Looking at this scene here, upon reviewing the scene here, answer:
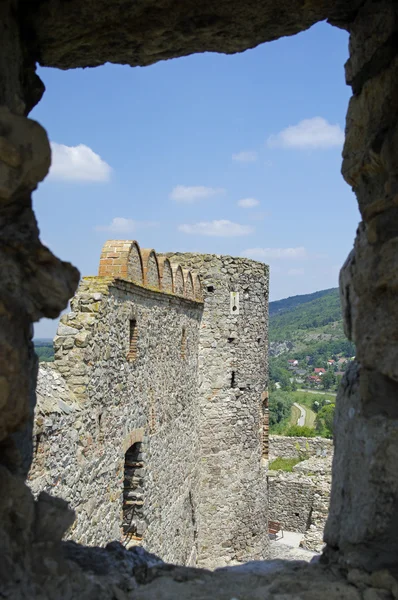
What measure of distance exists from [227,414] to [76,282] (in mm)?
9389

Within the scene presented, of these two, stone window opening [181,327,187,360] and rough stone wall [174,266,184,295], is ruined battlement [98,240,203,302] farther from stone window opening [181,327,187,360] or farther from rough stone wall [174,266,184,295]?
stone window opening [181,327,187,360]

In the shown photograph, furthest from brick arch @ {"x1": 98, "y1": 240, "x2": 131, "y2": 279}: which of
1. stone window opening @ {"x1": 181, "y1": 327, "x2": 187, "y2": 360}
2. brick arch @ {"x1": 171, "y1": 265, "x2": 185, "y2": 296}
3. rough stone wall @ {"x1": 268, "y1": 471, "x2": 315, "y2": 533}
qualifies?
rough stone wall @ {"x1": 268, "y1": 471, "x2": 315, "y2": 533}

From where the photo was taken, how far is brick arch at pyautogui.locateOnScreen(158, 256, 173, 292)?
871 centimetres

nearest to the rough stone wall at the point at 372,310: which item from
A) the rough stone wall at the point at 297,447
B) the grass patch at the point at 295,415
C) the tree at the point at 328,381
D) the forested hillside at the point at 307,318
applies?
the rough stone wall at the point at 297,447

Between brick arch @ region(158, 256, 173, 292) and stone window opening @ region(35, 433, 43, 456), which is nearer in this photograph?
stone window opening @ region(35, 433, 43, 456)

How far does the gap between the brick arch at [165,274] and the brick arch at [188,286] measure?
805mm

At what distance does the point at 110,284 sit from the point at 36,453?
2.20m

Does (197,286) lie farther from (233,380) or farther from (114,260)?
(114,260)

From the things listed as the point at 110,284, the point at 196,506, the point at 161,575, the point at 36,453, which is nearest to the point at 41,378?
the point at 36,453

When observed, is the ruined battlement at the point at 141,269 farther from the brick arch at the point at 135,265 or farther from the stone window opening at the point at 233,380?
the stone window opening at the point at 233,380

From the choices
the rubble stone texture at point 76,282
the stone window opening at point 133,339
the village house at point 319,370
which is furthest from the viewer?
the village house at point 319,370

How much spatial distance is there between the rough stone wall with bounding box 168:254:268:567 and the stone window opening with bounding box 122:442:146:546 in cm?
357

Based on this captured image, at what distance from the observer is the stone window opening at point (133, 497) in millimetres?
7672

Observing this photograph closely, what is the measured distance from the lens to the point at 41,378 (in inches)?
220
